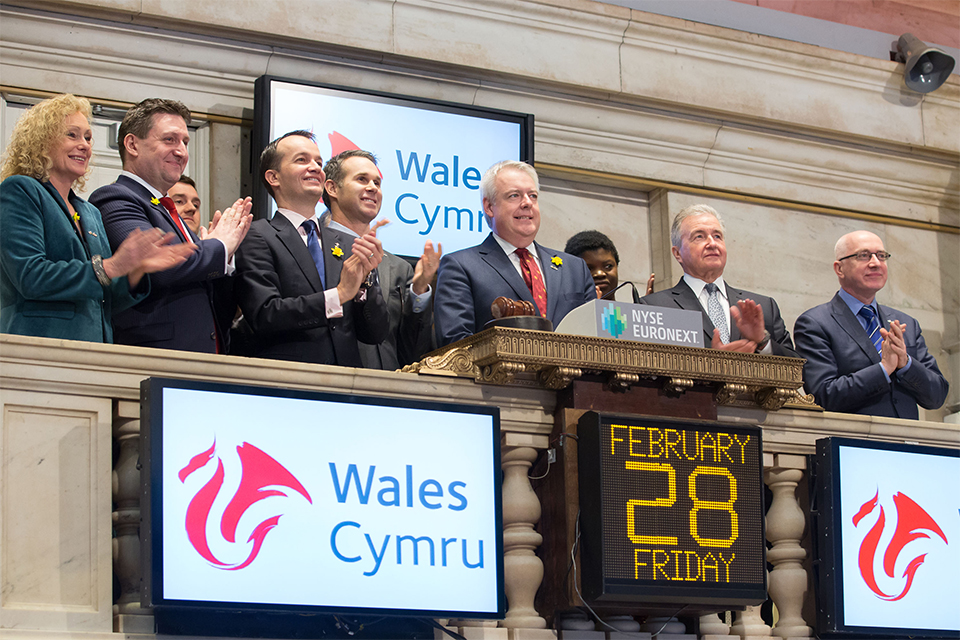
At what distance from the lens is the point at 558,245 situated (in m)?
8.06

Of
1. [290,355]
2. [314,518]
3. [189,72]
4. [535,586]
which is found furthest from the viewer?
[189,72]

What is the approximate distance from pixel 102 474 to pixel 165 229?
988 mm

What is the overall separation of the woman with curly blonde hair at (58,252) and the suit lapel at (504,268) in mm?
1217

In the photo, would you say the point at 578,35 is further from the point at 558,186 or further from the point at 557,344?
the point at 557,344

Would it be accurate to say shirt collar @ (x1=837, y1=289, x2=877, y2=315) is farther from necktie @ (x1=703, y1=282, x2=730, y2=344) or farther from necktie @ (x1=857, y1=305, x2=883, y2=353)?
necktie @ (x1=703, y1=282, x2=730, y2=344)

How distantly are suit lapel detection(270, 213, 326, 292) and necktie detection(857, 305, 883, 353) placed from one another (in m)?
2.44

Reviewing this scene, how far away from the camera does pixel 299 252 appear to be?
476 centimetres

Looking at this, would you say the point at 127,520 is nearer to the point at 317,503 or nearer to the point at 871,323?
the point at 317,503

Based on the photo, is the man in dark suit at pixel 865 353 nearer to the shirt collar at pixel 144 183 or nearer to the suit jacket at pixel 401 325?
the suit jacket at pixel 401 325

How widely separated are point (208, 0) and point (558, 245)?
2376 millimetres

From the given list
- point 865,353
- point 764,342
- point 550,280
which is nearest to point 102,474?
point 550,280

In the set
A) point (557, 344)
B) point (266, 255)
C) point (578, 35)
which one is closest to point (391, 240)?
point (578, 35)

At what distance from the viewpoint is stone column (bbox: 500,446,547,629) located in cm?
422

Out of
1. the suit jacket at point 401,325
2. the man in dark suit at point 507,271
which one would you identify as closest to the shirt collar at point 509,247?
the man in dark suit at point 507,271
